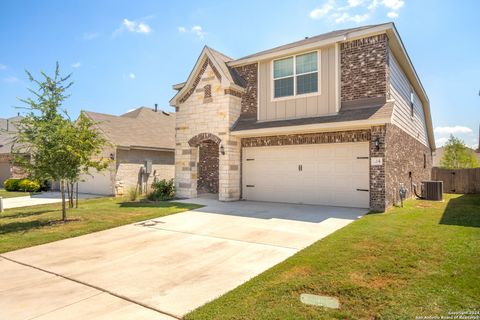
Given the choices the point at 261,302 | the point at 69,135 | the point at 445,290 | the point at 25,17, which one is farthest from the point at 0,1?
the point at 445,290

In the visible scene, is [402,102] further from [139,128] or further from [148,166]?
[139,128]

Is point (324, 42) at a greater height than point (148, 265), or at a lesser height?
greater

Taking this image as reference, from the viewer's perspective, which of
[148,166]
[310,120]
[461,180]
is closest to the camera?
[310,120]

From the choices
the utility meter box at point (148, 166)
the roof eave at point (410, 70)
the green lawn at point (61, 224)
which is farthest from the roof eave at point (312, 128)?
the utility meter box at point (148, 166)

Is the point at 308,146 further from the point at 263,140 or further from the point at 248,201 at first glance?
the point at 248,201

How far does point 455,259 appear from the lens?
4.84 m

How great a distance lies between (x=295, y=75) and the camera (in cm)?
1239

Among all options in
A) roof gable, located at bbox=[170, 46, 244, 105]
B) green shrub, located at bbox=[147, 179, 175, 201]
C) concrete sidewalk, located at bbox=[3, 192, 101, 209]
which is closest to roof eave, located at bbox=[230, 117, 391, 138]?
roof gable, located at bbox=[170, 46, 244, 105]

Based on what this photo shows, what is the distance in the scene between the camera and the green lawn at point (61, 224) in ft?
→ 23.4

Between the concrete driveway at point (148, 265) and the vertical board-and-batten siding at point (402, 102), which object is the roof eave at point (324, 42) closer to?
the vertical board-and-batten siding at point (402, 102)

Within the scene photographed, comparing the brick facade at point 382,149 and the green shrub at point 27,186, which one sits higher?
the brick facade at point 382,149

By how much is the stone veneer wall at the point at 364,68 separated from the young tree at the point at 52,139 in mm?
9222

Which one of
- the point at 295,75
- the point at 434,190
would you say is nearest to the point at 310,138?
the point at 295,75

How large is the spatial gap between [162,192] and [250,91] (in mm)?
6507
